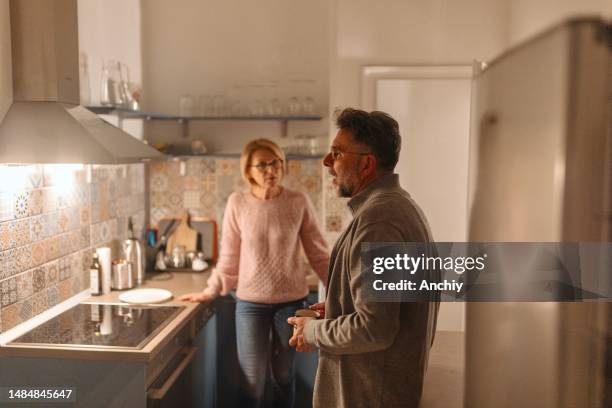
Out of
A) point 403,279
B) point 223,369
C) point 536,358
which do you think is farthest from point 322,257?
point 536,358

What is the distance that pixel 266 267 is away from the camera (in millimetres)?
1626

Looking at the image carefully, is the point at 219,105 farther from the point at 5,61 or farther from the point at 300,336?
the point at 300,336

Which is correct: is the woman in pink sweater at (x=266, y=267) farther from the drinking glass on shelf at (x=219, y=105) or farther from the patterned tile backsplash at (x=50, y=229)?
the patterned tile backsplash at (x=50, y=229)

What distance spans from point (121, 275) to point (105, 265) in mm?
73

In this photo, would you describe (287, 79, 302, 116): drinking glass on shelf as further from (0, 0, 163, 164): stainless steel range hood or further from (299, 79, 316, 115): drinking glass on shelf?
(0, 0, 163, 164): stainless steel range hood

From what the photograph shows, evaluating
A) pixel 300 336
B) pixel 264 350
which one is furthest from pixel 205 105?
pixel 300 336

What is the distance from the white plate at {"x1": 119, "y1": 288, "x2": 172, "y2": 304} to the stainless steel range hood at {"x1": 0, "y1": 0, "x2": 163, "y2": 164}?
526 mm

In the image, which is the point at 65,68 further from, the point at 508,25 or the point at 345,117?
the point at 508,25

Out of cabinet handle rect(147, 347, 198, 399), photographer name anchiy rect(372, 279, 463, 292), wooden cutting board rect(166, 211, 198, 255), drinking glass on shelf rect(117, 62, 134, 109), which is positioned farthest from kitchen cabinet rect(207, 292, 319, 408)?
photographer name anchiy rect(372, 279, 463, 292)

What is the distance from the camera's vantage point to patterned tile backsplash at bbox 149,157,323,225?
2182 mm

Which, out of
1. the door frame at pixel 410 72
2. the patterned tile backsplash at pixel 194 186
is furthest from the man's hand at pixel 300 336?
the patterned tile backsplash at pixel 194 186

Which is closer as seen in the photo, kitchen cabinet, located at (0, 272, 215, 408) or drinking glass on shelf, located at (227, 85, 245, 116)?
kitchen cabinet, located at (0, 272, 215, 408)

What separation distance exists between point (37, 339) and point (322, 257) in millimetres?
712

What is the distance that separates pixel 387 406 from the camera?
2.67 ft
